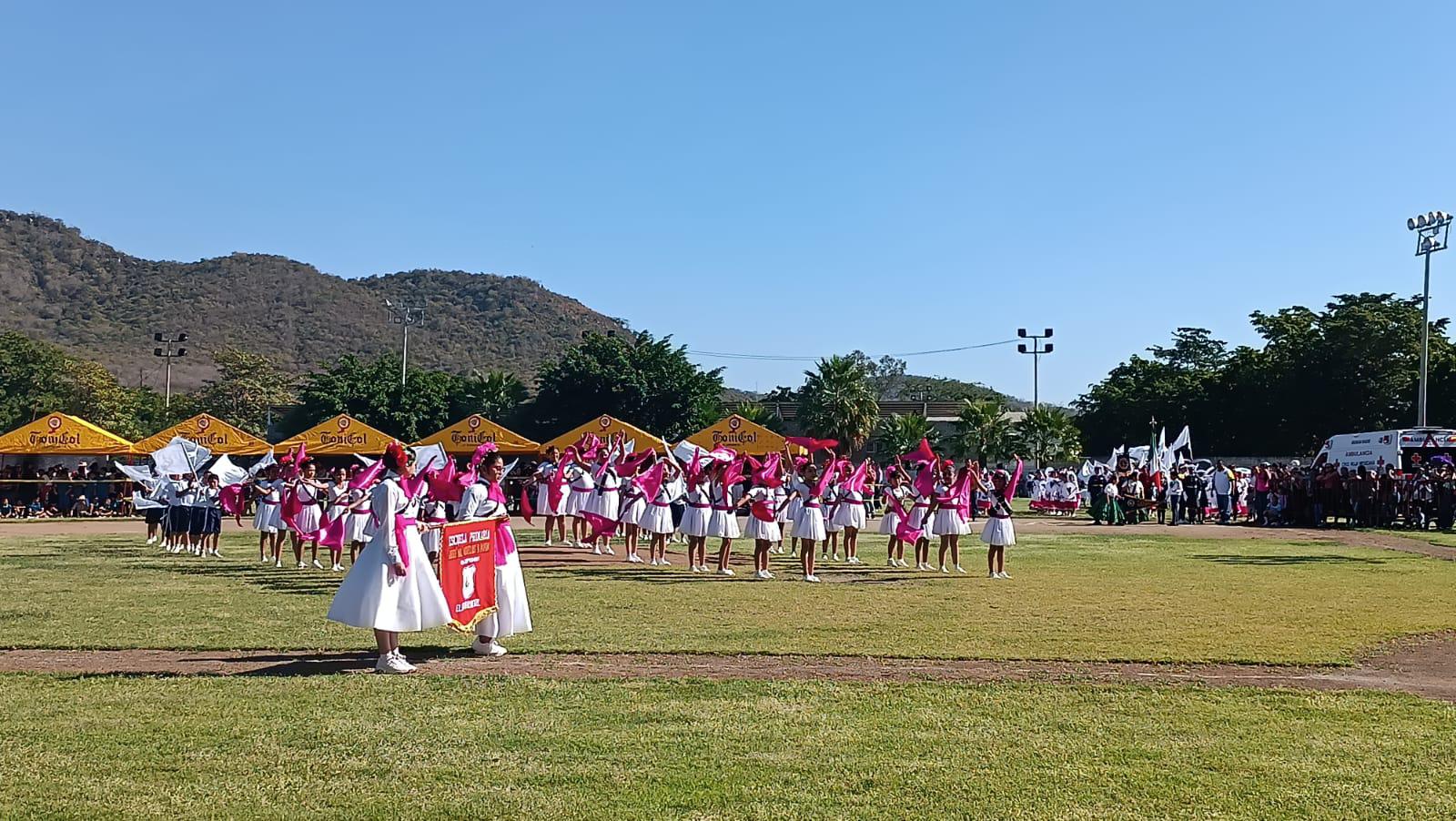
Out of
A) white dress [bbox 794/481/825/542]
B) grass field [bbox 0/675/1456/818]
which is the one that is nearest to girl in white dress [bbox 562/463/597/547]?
white dress [bbox 794/481/825/542]

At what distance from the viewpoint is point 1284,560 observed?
23.2 metres

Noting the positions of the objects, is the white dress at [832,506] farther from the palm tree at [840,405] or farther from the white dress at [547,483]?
the palm tree at [840,405]

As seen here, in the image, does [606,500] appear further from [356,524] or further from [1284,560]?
[1284,560]

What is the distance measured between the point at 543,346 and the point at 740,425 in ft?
421

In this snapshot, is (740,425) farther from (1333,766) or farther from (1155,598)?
(1333,766)

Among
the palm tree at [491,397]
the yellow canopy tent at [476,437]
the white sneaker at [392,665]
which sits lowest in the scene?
the white sneaker at [392,665]

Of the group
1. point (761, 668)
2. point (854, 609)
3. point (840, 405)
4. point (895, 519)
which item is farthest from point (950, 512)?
point (840, 405)

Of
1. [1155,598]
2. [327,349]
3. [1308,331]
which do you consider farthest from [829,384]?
[327,349]

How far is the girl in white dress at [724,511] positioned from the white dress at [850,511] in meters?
2.91

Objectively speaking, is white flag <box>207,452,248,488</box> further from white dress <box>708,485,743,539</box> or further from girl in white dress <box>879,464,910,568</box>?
girl in white dress <box>879,464,910,568</box>

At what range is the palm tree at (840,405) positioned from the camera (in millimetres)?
65312

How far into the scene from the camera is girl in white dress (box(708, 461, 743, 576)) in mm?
19672

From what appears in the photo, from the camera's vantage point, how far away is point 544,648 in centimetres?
1152

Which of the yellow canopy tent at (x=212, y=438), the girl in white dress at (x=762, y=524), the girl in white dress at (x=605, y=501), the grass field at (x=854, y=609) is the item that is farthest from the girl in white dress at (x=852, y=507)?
the yellow canopy tent at (x=212, y=438)
